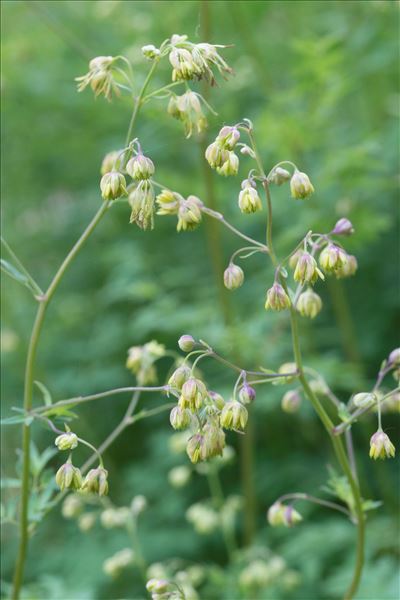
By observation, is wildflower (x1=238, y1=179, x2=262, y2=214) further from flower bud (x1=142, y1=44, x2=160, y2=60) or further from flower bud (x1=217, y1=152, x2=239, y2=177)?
flower bud (x1=142, y1=44, x2=160, y2=60)

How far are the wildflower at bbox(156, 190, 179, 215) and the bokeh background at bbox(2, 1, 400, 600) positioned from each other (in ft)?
4.84

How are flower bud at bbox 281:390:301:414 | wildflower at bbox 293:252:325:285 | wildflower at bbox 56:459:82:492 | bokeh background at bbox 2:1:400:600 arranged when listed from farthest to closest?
bokeh background at bbox 2:1:400:600, flower bud at bbox 281:390:301:414, wildflower at bbox 56:459:82:492, wildflower at bbox 293:252:325:285

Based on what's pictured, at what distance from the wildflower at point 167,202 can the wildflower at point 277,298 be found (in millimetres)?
293

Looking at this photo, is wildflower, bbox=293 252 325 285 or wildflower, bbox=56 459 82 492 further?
wildflower, bbox=56 459 82 492

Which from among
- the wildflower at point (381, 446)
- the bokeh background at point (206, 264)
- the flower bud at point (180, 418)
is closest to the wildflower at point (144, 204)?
the flower bud at point (180, 418)

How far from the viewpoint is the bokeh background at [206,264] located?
134 inches

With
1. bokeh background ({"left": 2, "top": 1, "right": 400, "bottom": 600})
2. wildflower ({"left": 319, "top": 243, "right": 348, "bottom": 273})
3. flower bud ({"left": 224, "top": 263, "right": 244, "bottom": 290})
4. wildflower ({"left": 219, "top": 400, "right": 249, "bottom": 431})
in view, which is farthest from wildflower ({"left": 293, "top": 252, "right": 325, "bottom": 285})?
bokeh background ({"left": 2, "top": 1, "right": 400, "bottom": 600})

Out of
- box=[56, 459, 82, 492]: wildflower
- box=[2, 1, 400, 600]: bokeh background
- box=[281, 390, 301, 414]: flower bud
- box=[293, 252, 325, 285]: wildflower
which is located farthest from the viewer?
box=[2, 1, 400, 600]: bokeh background

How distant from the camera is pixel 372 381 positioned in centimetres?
411

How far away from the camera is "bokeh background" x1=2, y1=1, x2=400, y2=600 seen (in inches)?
134

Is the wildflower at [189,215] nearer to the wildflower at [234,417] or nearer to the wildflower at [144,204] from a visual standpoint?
the wildflower at [144,204]

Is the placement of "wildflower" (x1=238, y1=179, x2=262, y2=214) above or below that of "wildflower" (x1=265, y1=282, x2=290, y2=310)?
above

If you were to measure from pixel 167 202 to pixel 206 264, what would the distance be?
3.03 metres

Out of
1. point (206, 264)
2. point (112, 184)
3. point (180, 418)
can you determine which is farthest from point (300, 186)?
point (206, 264)
